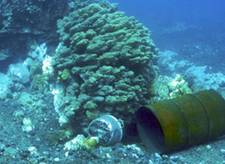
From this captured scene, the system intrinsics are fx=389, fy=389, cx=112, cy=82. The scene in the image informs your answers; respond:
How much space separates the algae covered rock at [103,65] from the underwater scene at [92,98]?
0.07ft

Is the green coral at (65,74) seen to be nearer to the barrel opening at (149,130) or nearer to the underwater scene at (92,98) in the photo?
the underwater scene at (92,98)

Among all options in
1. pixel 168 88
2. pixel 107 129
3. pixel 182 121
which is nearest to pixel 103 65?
pixel 107 129

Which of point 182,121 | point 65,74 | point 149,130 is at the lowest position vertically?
point 149,130

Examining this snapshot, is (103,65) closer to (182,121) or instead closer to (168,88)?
(168,88)

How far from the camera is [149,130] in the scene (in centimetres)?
755

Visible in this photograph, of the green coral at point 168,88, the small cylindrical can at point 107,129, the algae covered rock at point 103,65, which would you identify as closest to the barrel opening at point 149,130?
the algae covered rock at point 103,65

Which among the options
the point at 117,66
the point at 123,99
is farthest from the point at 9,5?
the point at 123,99

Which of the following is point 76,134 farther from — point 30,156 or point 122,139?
point 30,156

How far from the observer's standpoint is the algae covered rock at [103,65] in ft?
25.1

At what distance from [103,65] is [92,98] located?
759 millimetres

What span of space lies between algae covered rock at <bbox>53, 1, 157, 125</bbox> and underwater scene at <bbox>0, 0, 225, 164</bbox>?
2 cm

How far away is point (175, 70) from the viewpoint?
16.9m

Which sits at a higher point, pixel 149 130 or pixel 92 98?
pixel 92 98

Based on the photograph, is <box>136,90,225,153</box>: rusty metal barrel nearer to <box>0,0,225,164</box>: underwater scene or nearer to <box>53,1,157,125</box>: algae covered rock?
<box>0,0,225,164</box>: underwater scene
